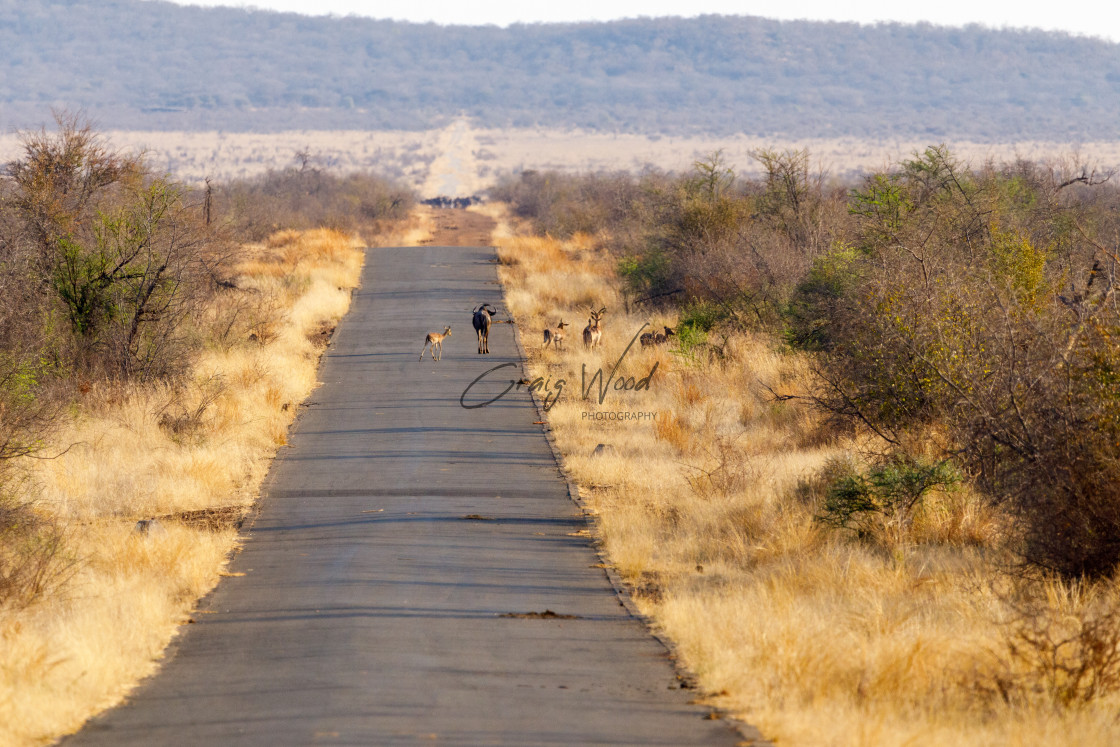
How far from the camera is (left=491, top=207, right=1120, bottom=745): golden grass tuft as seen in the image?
6922 mm

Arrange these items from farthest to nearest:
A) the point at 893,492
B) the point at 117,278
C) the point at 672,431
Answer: the point at 117,278 → the point at 672,431 → the point at 893,492

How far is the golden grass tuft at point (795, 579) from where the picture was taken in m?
6.92

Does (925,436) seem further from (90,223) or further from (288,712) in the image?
(90,223)

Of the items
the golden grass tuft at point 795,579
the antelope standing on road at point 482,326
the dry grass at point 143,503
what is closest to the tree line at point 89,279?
the dry grass at point 143,503

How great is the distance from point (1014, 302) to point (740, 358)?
9.58 metres

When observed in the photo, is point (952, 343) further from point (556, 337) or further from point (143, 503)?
point (556, 337)

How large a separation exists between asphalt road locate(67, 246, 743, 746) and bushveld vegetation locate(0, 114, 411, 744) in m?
0.44

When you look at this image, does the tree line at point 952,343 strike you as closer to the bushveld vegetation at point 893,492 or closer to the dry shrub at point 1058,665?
the bushveld vegetation at point 893,492

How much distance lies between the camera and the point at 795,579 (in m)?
10.1

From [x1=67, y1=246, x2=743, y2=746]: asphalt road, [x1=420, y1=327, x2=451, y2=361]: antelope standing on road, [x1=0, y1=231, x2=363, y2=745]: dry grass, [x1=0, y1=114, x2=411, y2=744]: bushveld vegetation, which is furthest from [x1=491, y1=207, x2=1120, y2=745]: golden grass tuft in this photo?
[x1=420, y1=327, x2=451, y2=361]: antelope standing on road

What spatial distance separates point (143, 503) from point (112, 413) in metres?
4.83

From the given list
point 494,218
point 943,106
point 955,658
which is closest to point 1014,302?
point 955,658

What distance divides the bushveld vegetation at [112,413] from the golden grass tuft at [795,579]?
3985 mm

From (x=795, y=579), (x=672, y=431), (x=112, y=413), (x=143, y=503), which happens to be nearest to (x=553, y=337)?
(x=672, y=431)
